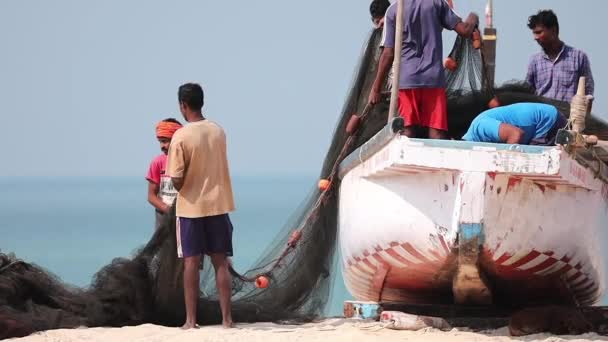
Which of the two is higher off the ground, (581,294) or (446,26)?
(446,26)

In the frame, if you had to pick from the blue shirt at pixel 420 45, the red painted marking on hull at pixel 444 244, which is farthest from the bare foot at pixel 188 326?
the blue shirt at pixel 420 45

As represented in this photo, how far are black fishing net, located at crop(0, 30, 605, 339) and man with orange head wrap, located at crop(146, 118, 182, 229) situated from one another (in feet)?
2.17

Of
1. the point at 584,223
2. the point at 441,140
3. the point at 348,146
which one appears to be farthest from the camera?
the point at 348,146

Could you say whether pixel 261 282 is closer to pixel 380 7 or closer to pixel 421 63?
pixel 421 63

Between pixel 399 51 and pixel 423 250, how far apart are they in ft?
4.22

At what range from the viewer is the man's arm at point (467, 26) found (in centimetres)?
1115

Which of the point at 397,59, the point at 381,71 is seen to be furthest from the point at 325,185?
the point at 397,59

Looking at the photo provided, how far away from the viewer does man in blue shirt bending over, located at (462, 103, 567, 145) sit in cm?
1052

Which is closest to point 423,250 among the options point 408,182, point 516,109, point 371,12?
point 408,182

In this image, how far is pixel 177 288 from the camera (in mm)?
11094

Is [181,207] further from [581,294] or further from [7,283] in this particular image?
[581,294]

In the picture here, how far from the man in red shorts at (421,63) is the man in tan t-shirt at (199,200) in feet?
4.26

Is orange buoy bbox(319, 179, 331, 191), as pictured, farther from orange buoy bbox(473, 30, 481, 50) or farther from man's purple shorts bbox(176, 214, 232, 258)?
man's purple shorts bbox(176, 214, 232, 258)

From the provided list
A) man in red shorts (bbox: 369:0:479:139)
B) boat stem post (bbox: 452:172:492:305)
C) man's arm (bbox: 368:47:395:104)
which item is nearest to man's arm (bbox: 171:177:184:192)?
man in red shorts (bbox: 369:0:479:139)
